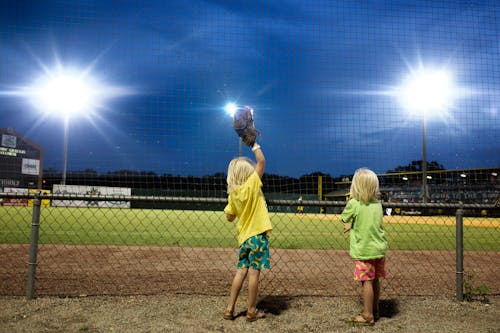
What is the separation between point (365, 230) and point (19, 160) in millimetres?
58080

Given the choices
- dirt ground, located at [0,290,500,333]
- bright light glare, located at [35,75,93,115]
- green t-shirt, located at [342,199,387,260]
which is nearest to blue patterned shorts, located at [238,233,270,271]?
dirt ground, located at [0,290,500,333]

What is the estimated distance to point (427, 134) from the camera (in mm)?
8883

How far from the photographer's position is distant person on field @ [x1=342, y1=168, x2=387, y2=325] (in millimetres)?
3512

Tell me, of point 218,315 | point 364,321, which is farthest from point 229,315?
point 364,321

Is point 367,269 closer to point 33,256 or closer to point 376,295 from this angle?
point 376,295

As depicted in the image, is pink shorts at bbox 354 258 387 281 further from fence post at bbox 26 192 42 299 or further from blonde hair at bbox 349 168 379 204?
fence post at bbox 26 192 42 299

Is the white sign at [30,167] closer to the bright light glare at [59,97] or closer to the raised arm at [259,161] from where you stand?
the bright light glare at [59,97]

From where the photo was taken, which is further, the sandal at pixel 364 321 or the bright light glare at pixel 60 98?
the bright light glare at pixel 60 98

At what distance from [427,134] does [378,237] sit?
6.29 metres

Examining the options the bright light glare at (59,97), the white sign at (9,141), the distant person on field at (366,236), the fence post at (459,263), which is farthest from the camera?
the white sign at (9,141)

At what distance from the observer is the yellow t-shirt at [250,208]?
11.7 ft

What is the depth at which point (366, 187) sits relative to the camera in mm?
3605

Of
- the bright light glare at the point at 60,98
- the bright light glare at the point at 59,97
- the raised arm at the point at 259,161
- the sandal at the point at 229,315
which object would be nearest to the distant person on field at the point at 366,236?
the raised arm at the point at 259,161

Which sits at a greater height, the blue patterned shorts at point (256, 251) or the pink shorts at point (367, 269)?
the blue patterned shorts at point (256, 251)
